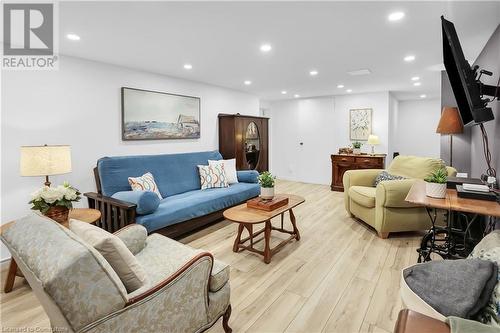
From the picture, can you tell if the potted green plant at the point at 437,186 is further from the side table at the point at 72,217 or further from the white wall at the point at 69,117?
the white wall at the point at 69,117

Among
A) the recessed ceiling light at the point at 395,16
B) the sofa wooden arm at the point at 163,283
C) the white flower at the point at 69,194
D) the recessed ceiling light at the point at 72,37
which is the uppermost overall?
the recessed ceiling light at the point at 395,16

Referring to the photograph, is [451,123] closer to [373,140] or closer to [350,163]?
[373,140]

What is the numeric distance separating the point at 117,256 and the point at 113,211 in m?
1.75

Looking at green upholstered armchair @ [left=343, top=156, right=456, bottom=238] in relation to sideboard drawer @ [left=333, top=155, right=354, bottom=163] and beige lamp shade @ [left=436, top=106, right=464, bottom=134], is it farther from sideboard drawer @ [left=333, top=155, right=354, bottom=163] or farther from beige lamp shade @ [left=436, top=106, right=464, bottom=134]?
sideboard drawer @ [left=333, top=155, right=354, bottom=163]

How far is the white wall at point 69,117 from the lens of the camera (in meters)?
2.61

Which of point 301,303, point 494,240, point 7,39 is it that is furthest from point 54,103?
point 494,240

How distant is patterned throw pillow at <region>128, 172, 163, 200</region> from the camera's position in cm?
311

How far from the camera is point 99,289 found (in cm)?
101

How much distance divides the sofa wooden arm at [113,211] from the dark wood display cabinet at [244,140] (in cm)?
248

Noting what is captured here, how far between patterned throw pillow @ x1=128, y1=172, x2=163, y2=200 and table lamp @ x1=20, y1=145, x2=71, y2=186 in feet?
2.52

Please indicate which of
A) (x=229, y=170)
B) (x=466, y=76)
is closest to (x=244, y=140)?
(x=229, y=170)

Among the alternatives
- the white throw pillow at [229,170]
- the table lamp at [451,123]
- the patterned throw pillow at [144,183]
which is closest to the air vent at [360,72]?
the table lamp at [451,123]

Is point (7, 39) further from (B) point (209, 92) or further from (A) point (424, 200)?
(A) point (424, 200)

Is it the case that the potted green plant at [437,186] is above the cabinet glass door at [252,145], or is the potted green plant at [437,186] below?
below
